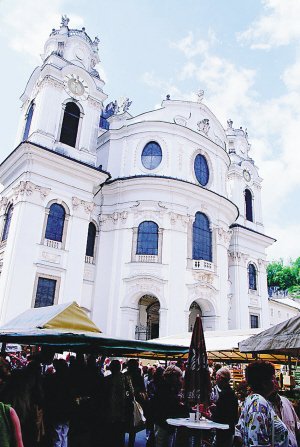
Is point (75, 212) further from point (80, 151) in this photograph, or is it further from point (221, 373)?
point (221, 373)

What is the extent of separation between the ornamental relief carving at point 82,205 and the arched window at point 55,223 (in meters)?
0.74

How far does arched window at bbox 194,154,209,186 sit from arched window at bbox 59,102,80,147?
857 cm

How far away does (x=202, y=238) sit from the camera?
2539cm

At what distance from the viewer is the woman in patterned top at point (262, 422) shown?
10.3 feet

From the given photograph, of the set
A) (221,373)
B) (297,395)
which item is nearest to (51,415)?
(221,373)

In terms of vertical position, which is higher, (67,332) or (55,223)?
(55,223)

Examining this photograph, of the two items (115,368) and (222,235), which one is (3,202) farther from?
(115,368)

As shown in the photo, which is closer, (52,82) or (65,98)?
(52,82)

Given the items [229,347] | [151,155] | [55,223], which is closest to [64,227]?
[55,223]

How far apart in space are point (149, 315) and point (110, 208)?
24.7 feet

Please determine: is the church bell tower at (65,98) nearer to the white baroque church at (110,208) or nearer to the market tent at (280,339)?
the white baroque church at (110,208)

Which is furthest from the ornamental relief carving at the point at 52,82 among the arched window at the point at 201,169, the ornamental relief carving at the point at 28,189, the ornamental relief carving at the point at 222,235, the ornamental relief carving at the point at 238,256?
the ornamental relief carving at the point at 238,256

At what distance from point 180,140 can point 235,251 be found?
421 inches

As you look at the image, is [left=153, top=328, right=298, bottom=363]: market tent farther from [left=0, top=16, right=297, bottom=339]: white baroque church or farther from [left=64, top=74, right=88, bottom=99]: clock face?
[left=64, top=74, right=88, bottom=99]: clock face
